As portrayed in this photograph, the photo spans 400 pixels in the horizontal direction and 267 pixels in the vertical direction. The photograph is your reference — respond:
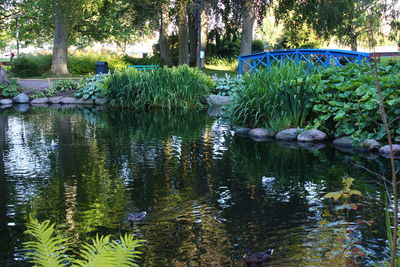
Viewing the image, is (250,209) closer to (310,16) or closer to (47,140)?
(47,140)

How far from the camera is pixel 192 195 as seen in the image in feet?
21.1

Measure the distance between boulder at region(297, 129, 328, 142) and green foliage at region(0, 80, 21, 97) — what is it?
44.4 feet

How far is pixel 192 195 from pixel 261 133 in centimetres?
500

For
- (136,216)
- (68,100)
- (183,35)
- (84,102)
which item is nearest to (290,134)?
(136,216)

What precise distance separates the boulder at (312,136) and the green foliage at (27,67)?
19566 millimetres

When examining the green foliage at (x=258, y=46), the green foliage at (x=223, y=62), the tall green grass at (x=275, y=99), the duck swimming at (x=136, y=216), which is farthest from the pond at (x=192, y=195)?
the green foliage at (x=258, y=46)

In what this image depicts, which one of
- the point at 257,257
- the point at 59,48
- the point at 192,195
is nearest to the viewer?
the point at 257,257

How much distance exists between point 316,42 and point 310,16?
7.14 m

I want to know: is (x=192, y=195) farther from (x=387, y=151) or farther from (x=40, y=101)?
(x=40, y=101)

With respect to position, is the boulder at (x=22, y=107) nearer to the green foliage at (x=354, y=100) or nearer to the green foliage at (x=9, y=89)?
the green foliage at (x=9, y=89)

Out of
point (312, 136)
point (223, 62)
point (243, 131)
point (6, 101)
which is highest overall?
point (223, 62)

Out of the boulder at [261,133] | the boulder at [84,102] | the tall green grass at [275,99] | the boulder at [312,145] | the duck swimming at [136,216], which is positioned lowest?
the boulder at [84,102]

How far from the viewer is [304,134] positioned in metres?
10.4

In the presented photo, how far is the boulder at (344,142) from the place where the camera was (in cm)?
977
